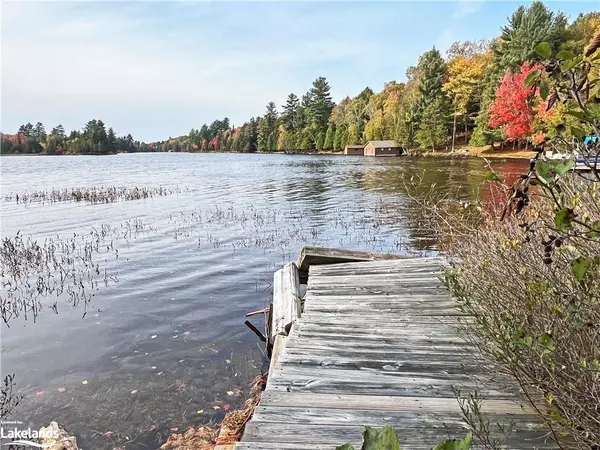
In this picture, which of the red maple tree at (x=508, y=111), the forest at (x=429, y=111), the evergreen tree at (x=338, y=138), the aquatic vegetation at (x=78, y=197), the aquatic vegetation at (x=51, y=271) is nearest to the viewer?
the aquatic vegetation at (x=51, y=271)

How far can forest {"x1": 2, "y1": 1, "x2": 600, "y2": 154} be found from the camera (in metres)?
44.3

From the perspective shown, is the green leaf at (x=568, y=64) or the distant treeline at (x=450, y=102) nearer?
the green leaf at (x=568, y=64)

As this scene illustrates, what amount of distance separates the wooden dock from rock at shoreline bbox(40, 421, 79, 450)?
6.26ft

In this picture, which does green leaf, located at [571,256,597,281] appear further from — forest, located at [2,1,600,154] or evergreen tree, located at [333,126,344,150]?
evergreen tree, located at [333,126,344,150]

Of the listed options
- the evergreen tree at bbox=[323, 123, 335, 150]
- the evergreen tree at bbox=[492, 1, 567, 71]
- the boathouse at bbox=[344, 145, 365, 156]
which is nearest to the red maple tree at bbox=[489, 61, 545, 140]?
the evergreen tree at bbox=[492, 1, 567, 71]

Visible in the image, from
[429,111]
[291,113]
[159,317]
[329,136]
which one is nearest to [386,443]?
[159,317]

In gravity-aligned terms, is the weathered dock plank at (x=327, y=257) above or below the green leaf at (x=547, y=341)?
below

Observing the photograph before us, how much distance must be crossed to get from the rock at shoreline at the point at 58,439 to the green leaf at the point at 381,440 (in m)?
3.85

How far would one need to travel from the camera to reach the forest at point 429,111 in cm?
4434

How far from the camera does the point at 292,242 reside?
40.2 ft

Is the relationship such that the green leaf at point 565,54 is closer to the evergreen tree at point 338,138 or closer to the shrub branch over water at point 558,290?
the shrub branch over water at point 558,290

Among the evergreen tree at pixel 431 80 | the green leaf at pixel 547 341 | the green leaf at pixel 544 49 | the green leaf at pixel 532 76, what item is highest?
the evergreen tree at pixel 431 80

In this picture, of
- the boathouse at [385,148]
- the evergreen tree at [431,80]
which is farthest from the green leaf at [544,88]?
the boathouse at [385,148]

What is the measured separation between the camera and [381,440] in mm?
970
